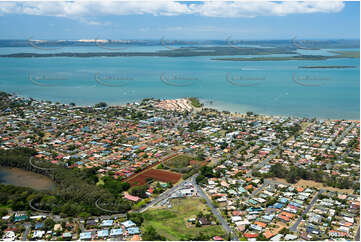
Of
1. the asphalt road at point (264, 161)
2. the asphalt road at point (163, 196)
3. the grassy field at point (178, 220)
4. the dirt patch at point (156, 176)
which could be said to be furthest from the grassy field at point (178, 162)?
the grassy field at point (178, 220)

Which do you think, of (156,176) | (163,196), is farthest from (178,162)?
(163,196)

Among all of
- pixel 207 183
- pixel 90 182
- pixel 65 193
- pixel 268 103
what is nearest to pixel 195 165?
pixel 207 183

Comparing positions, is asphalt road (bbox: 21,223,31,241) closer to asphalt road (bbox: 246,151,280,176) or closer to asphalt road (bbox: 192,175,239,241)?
asphalt road (bbox: 192,175,239,241)

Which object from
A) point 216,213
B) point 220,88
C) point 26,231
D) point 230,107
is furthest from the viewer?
point 220,88

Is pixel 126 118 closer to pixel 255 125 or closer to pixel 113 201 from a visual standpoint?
pixel 255 125

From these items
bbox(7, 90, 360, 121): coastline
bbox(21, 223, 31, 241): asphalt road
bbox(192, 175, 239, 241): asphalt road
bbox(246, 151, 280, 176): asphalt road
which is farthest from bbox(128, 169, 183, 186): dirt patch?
bbox(7, 90, 360, 121): coastline

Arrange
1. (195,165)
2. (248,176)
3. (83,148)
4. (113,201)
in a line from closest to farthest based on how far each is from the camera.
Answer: (113,201) → (248,176) → (195,165) → (83,148)

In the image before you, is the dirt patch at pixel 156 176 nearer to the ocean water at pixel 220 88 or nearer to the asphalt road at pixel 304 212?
the asphalt road at pixel 304 212

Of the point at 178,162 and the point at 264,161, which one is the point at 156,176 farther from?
the point at 264,161

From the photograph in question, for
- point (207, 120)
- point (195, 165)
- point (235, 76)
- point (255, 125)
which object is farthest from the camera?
point (235, 76)

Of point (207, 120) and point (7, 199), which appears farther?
point (207, 120)
